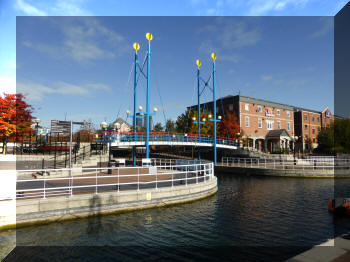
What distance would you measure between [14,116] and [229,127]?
37.1 meters

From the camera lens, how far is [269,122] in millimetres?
54688

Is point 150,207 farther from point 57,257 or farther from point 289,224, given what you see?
point 289,224

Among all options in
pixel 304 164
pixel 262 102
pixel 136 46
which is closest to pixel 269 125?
pixel 262 102

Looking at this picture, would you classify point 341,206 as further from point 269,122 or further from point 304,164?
point 269,122

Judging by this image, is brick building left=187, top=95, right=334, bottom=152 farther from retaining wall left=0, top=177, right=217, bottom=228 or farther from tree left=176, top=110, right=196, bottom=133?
retaining wall left=0, top=177, right=217, bottom=228

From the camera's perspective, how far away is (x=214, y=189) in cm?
1645

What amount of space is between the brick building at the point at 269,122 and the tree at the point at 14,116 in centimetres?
3410

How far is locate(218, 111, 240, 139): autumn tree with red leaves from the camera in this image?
153ft

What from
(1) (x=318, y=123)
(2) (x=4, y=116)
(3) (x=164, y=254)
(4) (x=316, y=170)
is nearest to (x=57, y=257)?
(3) (x=164, y=254)

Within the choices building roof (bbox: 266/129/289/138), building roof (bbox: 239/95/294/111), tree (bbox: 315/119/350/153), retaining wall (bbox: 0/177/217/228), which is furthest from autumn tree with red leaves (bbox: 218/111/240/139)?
retaining wall (bbox: 0/177/217/228)

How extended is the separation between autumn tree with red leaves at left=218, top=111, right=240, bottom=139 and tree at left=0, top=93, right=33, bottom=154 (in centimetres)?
3449

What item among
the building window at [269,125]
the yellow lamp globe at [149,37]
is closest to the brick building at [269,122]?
the building window at [269,125]

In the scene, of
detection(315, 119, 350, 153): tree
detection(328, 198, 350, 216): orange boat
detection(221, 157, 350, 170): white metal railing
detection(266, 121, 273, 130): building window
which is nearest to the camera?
detection(328, 198, 350, 216): orange boat

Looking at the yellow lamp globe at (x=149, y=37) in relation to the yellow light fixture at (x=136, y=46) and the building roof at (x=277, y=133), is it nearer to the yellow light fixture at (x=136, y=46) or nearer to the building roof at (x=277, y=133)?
the yellow light fixture at (x=136, y=46)
